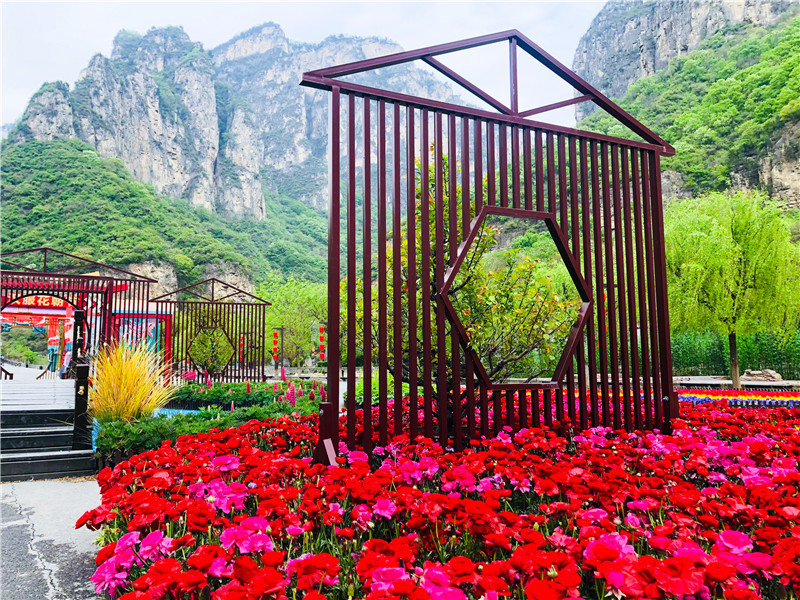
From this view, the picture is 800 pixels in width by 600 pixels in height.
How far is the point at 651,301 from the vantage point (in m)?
3.96

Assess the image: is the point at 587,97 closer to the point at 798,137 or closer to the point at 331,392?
the point at 331,392

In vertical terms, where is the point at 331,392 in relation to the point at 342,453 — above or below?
above

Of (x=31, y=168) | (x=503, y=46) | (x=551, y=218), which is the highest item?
(x=31, y=168)

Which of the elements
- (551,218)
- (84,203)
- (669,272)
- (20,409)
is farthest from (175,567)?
(84,203)

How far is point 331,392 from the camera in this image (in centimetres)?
277

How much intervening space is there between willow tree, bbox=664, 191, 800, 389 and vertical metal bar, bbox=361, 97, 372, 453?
958 cm

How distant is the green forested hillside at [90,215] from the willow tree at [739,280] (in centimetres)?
2777

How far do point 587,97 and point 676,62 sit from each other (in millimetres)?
42608

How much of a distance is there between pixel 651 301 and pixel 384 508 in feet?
10.1

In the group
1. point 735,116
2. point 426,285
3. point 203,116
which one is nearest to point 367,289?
point 426,285

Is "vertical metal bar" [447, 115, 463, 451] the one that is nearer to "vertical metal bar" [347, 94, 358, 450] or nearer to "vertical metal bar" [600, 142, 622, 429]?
"vertical metal bar" [347, 94, 358, 450]

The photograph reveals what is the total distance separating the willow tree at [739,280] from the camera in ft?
33.6

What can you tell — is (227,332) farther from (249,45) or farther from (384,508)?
(249,45)

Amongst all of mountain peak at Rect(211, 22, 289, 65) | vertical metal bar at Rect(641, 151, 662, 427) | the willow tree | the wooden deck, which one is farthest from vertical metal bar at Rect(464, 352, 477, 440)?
mountain peak at Rect(211, 22, 289, 65)
